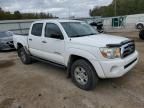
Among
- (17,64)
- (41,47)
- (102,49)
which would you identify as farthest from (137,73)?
(17,64)

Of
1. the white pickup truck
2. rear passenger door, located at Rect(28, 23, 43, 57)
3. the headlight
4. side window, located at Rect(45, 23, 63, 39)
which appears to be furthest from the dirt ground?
side window, located at Rect(45, 23, 63, 39)

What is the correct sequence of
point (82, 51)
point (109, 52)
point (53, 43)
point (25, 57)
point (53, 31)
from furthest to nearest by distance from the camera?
point (25, 57) → point (53, 31) → point (53, 43) → point (82, 51) → point (109, 52)

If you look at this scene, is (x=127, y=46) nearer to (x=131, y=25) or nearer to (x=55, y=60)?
(x=55, y=60)

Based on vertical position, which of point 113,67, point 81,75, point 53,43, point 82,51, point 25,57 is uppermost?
point 53,43

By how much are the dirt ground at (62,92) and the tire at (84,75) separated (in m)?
0.16

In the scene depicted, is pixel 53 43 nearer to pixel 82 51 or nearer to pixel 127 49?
pixel 82 51

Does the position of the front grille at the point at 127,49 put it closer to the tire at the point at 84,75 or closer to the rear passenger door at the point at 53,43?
the tire at the point at 84,75

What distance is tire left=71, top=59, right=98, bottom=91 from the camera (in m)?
4.20

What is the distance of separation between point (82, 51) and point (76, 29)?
→ 1.19 meters

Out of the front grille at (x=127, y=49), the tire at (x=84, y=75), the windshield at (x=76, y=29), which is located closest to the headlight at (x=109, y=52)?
the front grille at (x=127, y=49)

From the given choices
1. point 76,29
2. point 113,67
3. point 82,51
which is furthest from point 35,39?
point 113,67

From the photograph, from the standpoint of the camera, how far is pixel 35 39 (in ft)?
19.9

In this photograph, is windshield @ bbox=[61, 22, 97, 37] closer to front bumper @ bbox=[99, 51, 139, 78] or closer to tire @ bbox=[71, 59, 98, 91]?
tire @ bbox=[71, 59, 98, 91]

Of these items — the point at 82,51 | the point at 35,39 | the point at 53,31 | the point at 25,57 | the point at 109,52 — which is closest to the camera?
the point at 109,52
